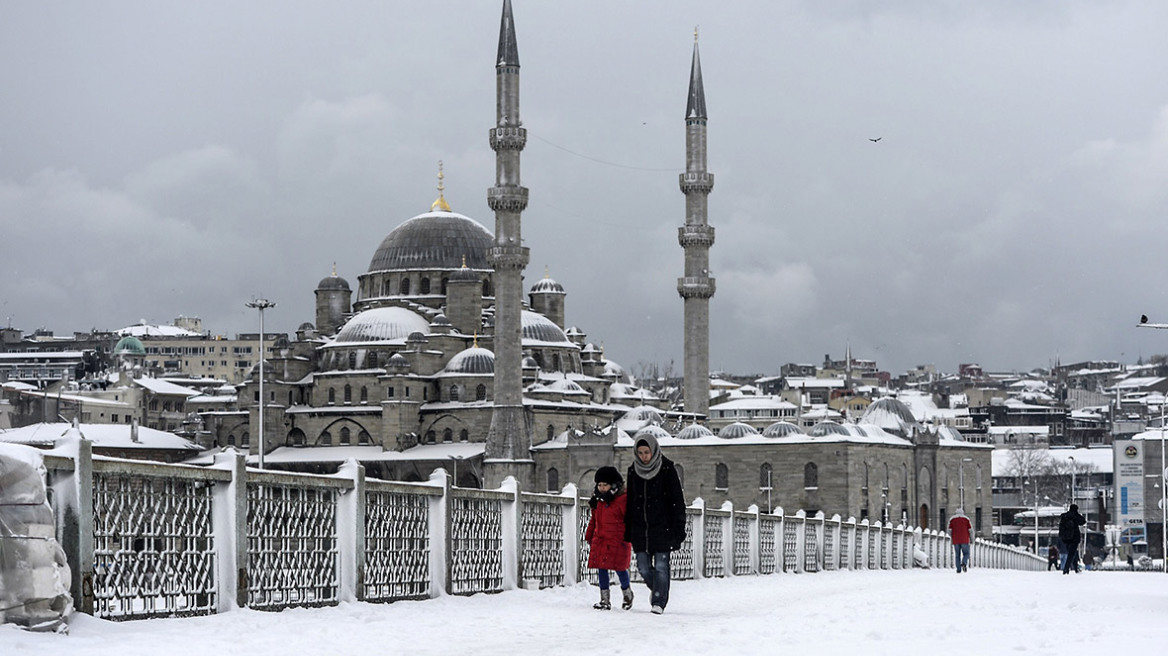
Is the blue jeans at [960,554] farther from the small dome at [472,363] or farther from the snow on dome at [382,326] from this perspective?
the snow on dome at [382,326]

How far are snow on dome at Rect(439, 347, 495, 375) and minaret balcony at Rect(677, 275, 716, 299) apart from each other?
769cm

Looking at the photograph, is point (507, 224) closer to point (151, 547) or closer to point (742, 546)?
point (742, 546)

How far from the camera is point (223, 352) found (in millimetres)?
128875

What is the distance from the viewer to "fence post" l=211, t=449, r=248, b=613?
871 centimetres

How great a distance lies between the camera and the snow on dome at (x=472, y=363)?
212ft

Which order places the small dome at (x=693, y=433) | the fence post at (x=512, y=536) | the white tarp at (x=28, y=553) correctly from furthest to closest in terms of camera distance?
1. the small dome at (x=693, y=433)
2. the fence post at (x=512, y=536)
3. the white tarp at (x=28, y=553)

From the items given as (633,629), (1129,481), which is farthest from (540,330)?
(633,629)

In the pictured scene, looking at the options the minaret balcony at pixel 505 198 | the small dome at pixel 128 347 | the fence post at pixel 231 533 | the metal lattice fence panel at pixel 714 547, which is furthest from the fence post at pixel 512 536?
the small dome at pixel 128 347

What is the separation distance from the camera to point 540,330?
6831 centimetres

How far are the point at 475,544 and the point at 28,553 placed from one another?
5.09 meters

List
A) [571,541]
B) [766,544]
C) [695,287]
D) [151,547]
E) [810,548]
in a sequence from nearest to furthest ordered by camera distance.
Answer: [151,547]
[571,541]
[766,544]
[810,548]
[695,287]

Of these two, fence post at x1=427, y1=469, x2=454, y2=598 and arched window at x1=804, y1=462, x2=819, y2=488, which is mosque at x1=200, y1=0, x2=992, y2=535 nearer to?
arched window at x1=804, y1=462, x2=819, y2=488

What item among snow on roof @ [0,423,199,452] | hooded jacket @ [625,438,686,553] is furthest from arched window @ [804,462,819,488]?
hooded jacket @ [625,438,686,553]

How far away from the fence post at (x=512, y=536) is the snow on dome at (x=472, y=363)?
51718mm
